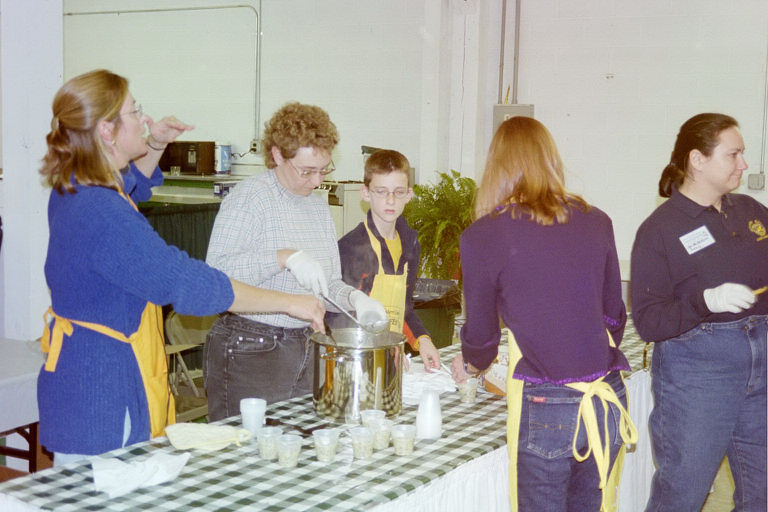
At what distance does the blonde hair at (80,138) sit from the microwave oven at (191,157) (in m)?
5.89

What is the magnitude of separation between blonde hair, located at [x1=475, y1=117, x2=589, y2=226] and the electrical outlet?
14.6 feet

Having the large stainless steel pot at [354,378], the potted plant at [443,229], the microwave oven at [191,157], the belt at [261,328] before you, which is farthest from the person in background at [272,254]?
the microwave oven at [191,157]

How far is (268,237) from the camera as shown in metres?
2.31

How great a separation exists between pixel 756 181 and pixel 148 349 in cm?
504

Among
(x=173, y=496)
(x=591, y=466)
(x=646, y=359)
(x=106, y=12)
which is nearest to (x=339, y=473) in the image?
(x=173, y=496)

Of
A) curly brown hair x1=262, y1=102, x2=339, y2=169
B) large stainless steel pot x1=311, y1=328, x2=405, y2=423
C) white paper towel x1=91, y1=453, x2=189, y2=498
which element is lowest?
white paper towel x1=91, y1=453, x2=189, y2=498

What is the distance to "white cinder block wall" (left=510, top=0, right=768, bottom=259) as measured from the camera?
18.7ft

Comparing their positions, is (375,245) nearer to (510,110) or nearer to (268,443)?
(268,443)

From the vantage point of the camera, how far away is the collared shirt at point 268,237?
2211mm

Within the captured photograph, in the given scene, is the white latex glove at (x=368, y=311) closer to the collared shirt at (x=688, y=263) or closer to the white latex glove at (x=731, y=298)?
the collared shirt at (x=688, y=263)

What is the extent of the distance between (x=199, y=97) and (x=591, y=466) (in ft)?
22.8

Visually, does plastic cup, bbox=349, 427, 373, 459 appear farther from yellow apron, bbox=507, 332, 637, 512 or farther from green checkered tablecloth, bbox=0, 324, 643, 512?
yellow apron, bbox=507, 332, 637, 512

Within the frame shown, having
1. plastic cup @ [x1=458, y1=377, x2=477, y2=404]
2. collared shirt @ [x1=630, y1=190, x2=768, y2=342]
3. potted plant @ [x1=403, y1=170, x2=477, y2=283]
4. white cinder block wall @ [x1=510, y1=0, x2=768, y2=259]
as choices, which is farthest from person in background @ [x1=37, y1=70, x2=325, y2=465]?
white cinder block wall @ [x1=510, y1=0, x2=768, y2=259]

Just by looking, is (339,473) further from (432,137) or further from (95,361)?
(432,137)
